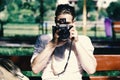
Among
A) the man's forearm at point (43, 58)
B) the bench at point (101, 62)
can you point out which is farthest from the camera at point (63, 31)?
the bench at point (101, 62)

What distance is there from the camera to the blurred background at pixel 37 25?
11.5 metres

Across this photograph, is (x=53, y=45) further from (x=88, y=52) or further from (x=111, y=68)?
(x=111, y=68)

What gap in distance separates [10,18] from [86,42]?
88.9ft

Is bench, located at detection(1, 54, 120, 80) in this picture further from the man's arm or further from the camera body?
the camera body

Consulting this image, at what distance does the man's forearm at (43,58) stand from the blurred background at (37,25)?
1.76 meters

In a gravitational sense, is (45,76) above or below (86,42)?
below

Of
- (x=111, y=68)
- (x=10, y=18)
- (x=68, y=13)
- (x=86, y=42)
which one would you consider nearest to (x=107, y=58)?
(x=111, y=68)

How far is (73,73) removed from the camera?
3.89 metres

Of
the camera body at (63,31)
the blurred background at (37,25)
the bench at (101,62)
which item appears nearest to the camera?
the camera body at (63,31)

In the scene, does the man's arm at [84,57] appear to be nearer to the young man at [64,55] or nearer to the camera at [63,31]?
the young man at [64,55]

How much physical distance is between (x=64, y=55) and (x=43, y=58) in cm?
24

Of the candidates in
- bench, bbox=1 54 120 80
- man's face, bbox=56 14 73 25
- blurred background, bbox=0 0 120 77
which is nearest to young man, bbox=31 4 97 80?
man's face, bbox=56 14 73 25

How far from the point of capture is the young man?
3.75 m

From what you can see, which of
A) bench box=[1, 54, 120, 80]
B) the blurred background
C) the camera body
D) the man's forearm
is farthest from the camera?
the blurred background
